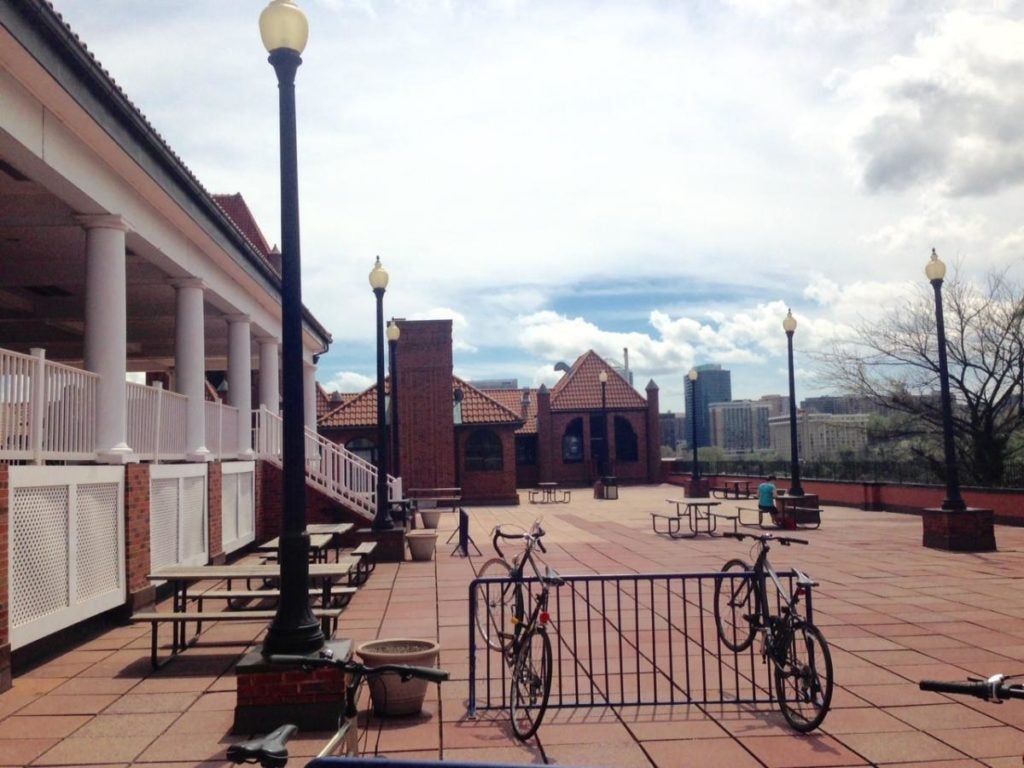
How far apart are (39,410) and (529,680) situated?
543 cm

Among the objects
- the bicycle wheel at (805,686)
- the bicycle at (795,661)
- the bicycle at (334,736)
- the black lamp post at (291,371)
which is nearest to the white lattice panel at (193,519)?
the black lamp post at (291,371)

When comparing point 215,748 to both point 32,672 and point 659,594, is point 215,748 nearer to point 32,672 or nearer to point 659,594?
point 32,672

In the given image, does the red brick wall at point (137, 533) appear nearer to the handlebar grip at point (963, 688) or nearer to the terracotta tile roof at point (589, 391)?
the handlebar grip at point (963, 688)

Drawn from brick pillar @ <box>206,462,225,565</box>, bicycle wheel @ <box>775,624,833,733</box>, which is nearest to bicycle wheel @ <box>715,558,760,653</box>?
bicycle wheel @ <box>775,624,833,733</box>

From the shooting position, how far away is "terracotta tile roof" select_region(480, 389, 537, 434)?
4762cm

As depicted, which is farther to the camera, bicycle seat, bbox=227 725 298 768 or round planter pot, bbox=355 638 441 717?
round planter pot, bbox=355 638 441 717

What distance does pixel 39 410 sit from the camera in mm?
8297

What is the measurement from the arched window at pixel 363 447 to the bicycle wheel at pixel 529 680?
101 feet

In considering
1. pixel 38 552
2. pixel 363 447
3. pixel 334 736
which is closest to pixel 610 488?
pixel 363 447

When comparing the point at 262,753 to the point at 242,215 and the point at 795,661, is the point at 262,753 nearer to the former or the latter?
the point at 795,661

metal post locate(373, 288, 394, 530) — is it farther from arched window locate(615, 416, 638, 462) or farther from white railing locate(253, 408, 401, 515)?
arched window locate(615, 416, 638, 462)

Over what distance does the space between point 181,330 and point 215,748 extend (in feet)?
30.8

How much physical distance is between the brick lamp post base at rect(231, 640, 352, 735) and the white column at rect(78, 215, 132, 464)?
5.10 m

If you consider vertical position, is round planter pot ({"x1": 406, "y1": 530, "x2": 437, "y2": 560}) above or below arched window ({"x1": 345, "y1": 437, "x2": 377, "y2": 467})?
below
